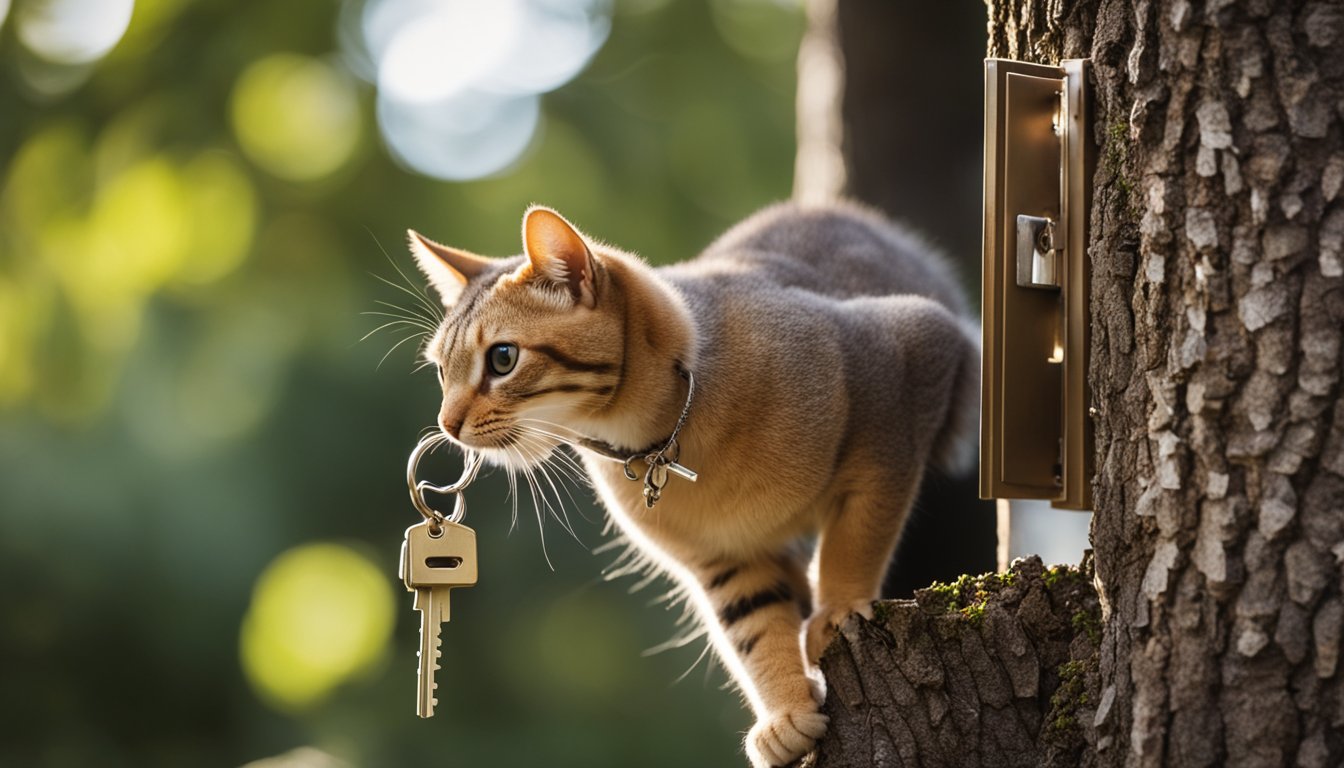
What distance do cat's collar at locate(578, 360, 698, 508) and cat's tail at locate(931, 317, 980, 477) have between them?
0.96 m

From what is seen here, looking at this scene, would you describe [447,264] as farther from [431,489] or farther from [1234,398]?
[1234,398]

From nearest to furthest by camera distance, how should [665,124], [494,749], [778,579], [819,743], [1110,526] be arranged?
[1110,526]
[819,743]
[778,579]
[494,749]
[665,124]

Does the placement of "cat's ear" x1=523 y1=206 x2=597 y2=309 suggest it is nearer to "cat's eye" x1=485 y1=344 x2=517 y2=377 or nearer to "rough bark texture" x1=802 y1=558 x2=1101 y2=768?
"cat's eye" x1=485 y1=344 x2=517 y2=377

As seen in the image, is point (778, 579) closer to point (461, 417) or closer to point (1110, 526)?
point (461, 417)

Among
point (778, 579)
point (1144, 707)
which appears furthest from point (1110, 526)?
point (778, 579)

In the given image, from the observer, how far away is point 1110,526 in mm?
1947

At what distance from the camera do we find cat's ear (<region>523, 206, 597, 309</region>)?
264 cm

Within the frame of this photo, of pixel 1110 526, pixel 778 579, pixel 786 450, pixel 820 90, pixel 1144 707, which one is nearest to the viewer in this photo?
pixel 1144 707

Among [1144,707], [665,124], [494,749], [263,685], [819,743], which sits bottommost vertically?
[494,749]

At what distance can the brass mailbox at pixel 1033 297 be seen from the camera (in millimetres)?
2117

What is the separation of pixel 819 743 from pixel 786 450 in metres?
0.67

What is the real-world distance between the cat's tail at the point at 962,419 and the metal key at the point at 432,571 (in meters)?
1.62

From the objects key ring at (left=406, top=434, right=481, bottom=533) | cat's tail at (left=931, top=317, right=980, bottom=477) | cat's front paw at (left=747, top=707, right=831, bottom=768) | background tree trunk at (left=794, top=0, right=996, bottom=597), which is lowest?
cat's front paw at (left=747, top=707, right=831, bottom=768)

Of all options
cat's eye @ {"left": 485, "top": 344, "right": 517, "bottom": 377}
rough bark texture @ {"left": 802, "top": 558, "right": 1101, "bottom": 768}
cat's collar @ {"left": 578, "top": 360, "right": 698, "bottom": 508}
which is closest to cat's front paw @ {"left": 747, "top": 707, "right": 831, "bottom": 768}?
rough bark texture @ {"left": 802, "top": 558, "right": 1101, "bottom": 768}
